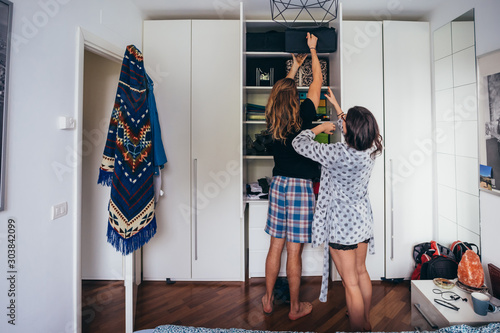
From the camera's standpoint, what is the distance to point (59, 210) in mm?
1607

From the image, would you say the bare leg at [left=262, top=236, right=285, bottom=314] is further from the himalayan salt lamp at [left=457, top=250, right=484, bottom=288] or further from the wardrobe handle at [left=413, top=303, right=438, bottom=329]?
the himalayan salt lamp at [left=457, top=250, right=484, bottom=288]

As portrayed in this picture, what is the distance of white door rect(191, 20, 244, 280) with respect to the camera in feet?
8.38

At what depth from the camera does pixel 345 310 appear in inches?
84.4

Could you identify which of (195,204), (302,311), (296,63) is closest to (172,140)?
(195,204)

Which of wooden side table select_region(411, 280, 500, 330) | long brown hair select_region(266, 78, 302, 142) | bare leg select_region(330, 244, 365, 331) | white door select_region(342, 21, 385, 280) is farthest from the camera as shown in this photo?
white door select_region(342, 21, 385, 280)

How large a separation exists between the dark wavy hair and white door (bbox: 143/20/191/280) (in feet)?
4.92

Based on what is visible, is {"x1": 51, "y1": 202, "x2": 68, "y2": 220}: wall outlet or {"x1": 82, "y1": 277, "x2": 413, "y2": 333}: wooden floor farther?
{"x1": 82, "y1": 277, "x2": 413, "y2": 333}: wooden floor

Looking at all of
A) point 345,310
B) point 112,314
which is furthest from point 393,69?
point 112,314

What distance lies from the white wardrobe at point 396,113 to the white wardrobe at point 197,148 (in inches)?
43.1

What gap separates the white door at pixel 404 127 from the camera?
2.54 m

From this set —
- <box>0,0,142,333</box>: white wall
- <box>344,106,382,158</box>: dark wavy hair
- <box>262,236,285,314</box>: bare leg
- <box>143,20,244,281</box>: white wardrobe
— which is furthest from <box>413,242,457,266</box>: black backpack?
<box>0,0,142,333</box>: white wall

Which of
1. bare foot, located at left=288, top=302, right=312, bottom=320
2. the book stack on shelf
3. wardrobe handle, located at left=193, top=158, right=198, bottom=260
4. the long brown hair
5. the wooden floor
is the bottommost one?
the wooden floor

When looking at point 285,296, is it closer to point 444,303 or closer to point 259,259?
point 259,259

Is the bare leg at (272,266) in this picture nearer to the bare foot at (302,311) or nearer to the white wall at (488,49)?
the bare foot at (302,311)
